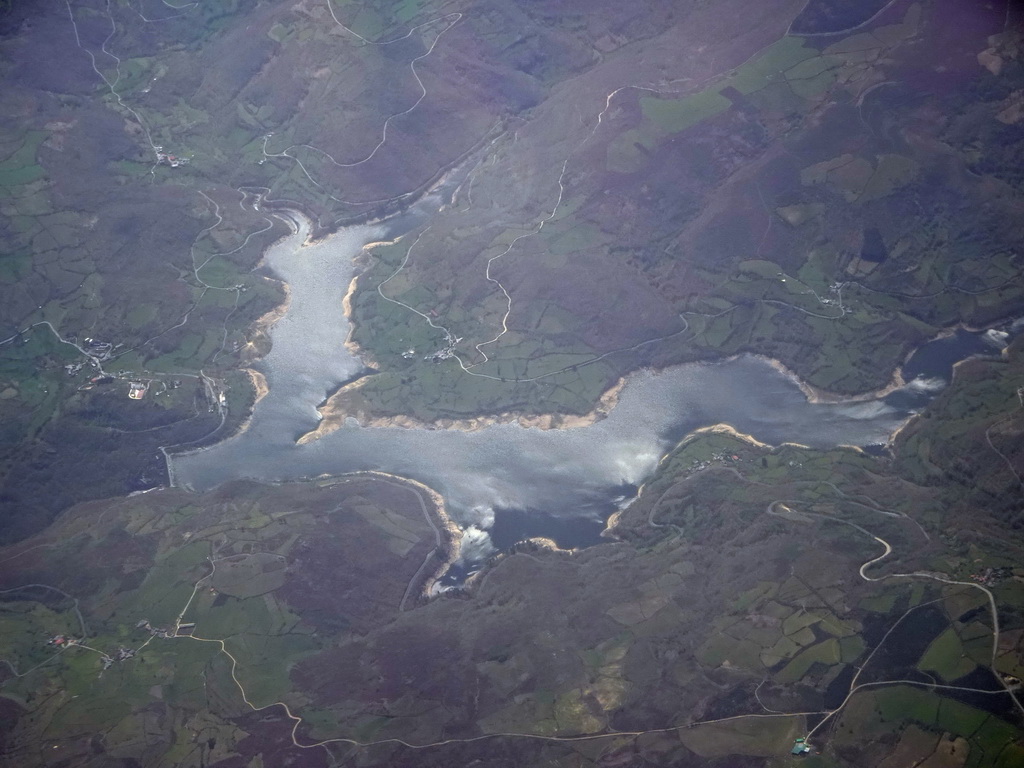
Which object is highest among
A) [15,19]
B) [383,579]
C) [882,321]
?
[15,19]

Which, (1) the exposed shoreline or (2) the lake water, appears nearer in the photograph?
(2) the lake water

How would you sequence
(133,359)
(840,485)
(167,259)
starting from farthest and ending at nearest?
(167,259)
(133,359)
(840,485)

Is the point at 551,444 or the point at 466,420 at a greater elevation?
the point at 466,420

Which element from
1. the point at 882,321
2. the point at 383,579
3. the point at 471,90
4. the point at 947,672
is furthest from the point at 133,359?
the point at 947,672

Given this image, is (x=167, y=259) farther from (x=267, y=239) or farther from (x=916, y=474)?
(x=916, y=474)

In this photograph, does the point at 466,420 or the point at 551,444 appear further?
the point at 466,420

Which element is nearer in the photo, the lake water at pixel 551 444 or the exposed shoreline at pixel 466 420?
the lake water at pixel 551 444

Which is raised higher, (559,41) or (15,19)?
(15,19)

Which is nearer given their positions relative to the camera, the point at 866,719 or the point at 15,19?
the point at 866,719
